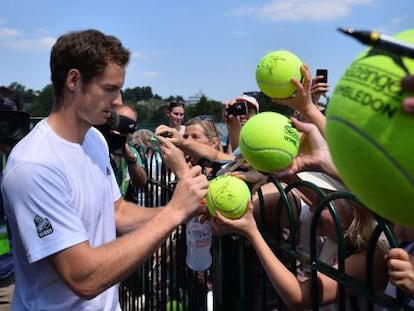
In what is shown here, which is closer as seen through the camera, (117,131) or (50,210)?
(50,210)

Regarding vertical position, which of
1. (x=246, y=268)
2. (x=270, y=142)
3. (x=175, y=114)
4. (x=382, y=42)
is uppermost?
(x=382, y=42)

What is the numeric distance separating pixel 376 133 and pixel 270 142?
0.98m

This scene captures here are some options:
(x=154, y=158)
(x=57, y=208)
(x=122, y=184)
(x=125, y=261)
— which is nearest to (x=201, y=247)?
(x=125, y=261)

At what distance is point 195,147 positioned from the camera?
350cm

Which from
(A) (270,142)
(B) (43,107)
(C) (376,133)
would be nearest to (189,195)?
(A) (270,142)

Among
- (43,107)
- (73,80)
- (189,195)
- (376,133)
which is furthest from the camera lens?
(43,107)

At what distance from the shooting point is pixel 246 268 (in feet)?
7.53

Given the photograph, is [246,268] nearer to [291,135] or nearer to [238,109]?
[291,135]

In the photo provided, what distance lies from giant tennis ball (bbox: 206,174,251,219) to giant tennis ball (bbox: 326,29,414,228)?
3.06 ft

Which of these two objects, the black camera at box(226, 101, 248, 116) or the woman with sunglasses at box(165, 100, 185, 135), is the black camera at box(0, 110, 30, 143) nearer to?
the black camera at box(226, 101, 248, 116)

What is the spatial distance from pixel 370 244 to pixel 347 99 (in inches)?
27.6

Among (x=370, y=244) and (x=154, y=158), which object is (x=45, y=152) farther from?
(x=154, y=158)

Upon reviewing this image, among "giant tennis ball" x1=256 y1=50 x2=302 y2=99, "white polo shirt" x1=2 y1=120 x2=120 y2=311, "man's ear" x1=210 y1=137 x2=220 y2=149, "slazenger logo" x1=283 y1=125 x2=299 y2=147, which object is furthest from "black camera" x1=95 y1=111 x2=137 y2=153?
"slazenger logo" x1=283 y1=125 x2=299 y2=147

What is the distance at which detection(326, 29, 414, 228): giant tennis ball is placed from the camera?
0.82 m
